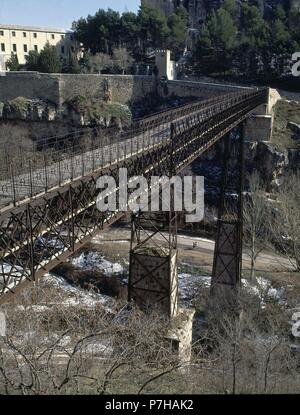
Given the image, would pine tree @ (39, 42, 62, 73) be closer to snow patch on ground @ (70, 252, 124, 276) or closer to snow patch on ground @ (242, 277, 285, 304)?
snow patch on ground @ (70, 252, 124, 276)

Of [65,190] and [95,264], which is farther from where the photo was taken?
[95,264]

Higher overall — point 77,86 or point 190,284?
point 77,86

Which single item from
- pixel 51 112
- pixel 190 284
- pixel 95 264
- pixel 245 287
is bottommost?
pixel 190 284

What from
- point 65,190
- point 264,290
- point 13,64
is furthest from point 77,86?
point 65,190

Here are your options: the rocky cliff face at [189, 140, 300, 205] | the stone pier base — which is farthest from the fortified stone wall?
the stone pier base

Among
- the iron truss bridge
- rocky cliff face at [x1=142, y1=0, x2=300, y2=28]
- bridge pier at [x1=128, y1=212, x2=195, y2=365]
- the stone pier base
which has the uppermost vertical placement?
rocky cliff face at [x1=142, y1=0, x2=300, y2=28]

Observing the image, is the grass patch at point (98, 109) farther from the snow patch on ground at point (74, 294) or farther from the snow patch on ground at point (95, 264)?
the snow patch on ground at point (74, 294)

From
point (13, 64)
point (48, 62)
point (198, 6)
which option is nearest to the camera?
point (48, 62)

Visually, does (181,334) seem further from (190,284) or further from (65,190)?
(190,284)

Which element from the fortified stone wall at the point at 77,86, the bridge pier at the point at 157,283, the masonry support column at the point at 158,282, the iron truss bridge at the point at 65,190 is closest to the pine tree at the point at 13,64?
the fortified stone wall at the point at 77,86
